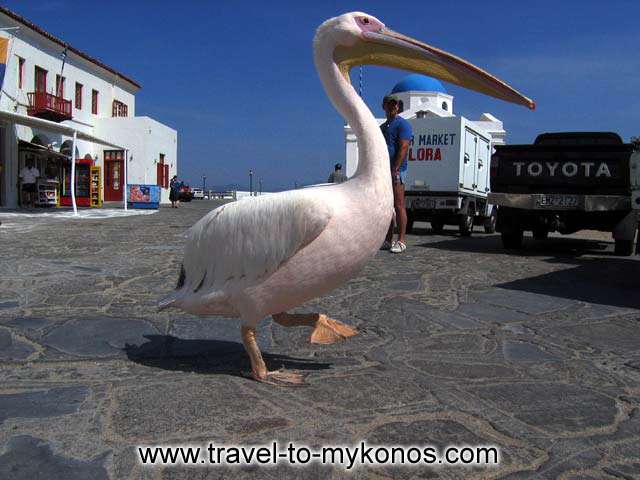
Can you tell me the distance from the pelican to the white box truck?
963cm

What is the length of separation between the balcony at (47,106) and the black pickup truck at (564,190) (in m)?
21.4

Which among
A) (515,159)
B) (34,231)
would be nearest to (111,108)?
(34,231)

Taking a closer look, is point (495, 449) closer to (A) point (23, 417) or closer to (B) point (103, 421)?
(B) point (103, 421)

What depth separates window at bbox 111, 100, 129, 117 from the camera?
107ft

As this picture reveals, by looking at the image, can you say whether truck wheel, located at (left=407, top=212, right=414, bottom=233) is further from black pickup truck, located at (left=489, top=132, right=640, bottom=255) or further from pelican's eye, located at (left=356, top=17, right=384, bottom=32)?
pelican's eye, located at (left=356, top=17, right=384, bottom=32)

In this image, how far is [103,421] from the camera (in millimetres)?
2180

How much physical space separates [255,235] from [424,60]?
1.21 m

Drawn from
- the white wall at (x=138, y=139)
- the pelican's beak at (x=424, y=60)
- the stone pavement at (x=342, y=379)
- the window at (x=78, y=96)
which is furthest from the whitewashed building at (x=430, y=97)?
the pelican's beak at (x=424, y=60)

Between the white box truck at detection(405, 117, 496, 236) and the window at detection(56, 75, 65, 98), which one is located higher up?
the window at detection(56, 75, 65, 98)

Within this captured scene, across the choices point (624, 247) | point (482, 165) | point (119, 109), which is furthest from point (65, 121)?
point (624, 247)

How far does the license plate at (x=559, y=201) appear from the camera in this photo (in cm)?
776

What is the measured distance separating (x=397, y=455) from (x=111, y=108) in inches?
1332

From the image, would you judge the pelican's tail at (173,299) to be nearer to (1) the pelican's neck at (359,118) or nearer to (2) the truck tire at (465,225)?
(1) the pelican's neck at (359,118)

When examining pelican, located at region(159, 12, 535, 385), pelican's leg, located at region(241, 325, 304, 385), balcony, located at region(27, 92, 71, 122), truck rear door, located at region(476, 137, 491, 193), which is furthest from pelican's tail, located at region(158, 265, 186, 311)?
balcony, located at region(27, 92, 71, 122)
